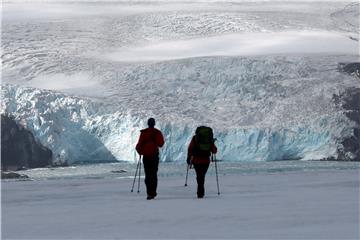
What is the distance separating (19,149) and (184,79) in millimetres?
9264

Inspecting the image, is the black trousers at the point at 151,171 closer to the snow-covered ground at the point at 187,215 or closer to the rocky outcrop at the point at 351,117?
the snow-covered ground at the point at 187,215

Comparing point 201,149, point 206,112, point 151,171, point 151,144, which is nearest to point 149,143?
point 151,144

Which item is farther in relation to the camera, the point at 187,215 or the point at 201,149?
the point at 201,149

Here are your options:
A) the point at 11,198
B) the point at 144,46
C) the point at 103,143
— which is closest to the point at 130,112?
the point at 103,143

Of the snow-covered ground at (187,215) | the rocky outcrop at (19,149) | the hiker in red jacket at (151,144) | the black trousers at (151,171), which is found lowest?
the rocky outcrop at (19,149)

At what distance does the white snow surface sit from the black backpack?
29.7m

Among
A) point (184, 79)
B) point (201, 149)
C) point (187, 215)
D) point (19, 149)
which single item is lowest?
point (19, 149)

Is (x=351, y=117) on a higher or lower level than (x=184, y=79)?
lower

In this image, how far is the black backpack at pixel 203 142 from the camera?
34.0 feet

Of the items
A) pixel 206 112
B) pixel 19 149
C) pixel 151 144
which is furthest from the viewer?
pixel 206 112

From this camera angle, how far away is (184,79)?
155ft

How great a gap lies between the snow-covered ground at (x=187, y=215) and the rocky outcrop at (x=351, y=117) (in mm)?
32740

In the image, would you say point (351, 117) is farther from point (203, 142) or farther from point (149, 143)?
point (149, 143)

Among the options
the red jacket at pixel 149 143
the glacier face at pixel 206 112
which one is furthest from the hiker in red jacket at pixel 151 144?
the glacier face at pixel 206 112
